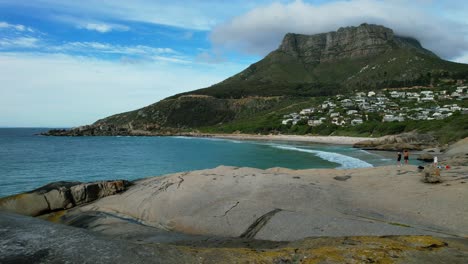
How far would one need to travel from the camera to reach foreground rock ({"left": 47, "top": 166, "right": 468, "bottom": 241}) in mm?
11219

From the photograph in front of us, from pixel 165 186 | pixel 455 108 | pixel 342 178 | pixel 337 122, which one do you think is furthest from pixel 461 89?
pixel 165 186

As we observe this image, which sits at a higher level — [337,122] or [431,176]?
[337,122]

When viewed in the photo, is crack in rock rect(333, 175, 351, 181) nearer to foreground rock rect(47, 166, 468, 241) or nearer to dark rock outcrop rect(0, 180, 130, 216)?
foreground rock rect(47, 166, 468, 241)

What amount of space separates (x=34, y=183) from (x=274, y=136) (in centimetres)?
9878

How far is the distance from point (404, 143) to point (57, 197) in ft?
219

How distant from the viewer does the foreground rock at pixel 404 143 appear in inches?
2606

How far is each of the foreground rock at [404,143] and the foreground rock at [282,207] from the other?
51352 millimetres

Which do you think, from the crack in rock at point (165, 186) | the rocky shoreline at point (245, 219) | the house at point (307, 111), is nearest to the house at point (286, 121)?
the house at point (307, 111)

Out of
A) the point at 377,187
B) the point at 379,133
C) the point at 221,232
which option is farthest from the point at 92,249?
the point at 379,133

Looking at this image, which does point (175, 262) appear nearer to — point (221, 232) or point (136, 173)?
point (221, 232)

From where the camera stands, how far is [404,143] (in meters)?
67.4

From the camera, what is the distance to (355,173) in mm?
21859

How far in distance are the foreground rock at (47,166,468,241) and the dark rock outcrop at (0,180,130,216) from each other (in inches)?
30.2

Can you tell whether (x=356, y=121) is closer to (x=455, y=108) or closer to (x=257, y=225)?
(x=455, y=108)
